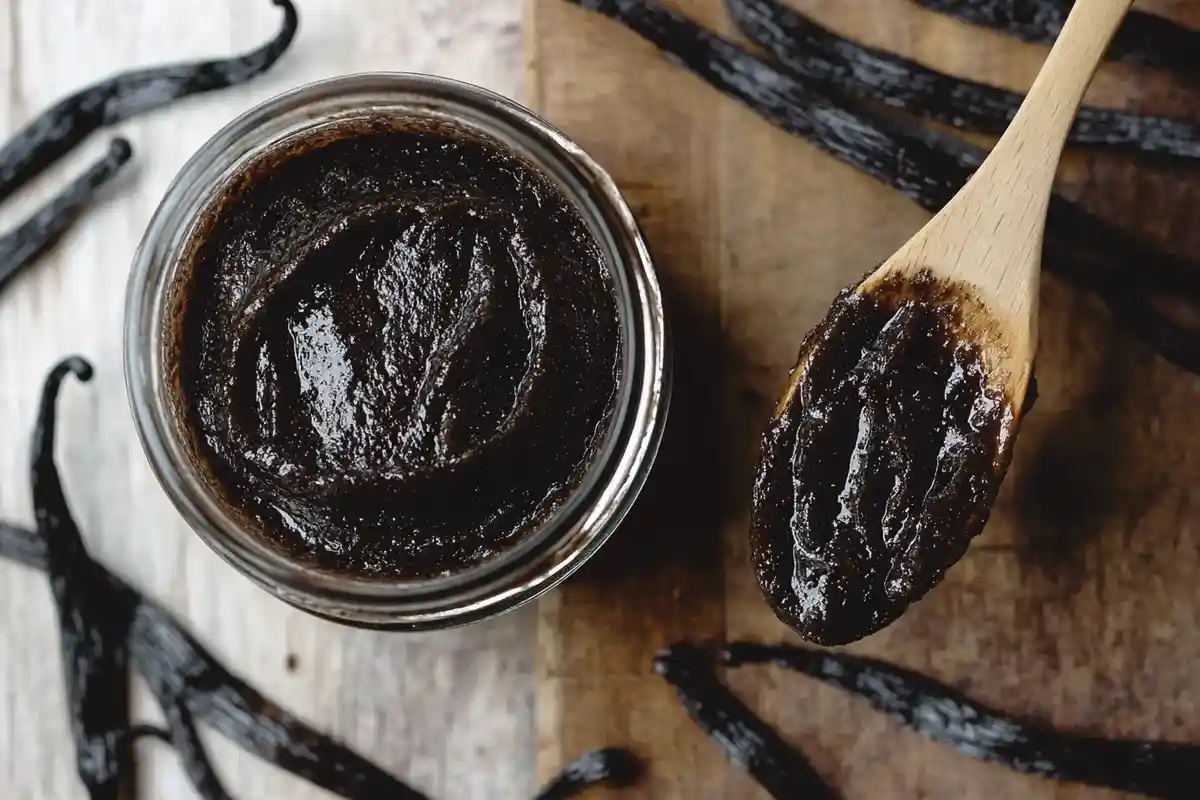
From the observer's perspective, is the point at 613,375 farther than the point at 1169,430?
No

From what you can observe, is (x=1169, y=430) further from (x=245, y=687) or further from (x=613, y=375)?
(x=245, y=687)

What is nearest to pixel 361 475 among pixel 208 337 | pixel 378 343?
pixel 378 343

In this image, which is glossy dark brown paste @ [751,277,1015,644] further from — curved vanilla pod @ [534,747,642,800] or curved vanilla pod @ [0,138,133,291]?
curved vanilla pod @ [0,138,133,291]

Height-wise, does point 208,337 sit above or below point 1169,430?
above

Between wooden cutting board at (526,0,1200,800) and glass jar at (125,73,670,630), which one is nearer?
glass jar at (125,73,670,630)

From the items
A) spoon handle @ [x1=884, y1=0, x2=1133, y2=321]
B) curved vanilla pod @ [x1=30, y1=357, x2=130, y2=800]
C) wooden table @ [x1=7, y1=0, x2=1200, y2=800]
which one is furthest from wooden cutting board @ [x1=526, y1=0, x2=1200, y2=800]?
curved vanilla pod @ [x1=30, y1=357, x2=130, y2=800]

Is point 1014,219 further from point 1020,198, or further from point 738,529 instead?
point 738,529

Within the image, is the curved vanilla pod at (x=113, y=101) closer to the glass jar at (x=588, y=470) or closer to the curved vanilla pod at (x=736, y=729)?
the glass jar at (x=588, y=470)
